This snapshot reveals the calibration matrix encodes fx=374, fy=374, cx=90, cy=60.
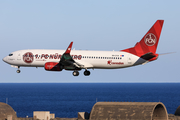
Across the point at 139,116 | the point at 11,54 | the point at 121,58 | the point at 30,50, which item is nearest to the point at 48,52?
the point at 30,50

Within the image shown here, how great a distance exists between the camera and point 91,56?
2980 inches

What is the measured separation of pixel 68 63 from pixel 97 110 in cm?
1112

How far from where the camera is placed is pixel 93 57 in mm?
75625

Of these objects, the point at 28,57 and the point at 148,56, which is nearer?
the point at 148,56

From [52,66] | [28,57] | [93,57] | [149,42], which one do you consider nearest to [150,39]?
[149,42]

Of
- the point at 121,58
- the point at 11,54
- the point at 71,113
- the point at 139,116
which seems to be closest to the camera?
the point at 139,116

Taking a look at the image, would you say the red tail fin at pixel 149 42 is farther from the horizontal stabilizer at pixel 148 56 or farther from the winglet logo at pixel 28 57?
the winglet logo at pixel 28 57

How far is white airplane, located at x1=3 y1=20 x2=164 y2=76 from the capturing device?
74.8 meters

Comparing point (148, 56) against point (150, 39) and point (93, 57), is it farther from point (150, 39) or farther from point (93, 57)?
point (93, 57)

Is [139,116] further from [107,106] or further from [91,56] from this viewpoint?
[91,56]

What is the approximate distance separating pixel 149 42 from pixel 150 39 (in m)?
0.87

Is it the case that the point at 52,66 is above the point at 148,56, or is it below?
below

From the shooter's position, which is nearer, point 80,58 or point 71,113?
point 80,58

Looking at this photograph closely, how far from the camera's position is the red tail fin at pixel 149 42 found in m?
76.6
